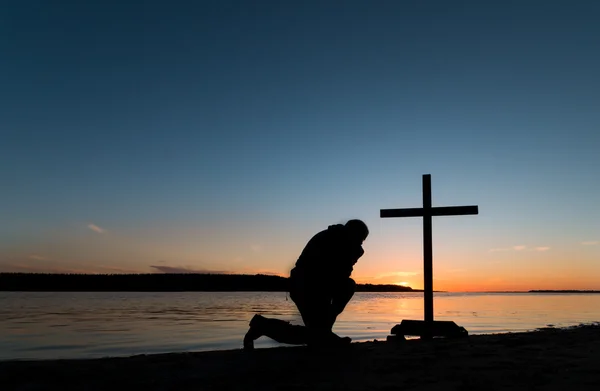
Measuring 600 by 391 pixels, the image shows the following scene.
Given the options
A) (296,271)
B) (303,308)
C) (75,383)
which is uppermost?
(296,271)

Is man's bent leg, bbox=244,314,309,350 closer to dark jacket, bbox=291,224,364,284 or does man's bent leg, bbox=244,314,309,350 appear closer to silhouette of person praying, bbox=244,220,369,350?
silhouette of person praying, bbox=244,220,369,350

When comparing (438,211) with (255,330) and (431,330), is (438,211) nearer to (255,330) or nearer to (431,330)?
(431,330)

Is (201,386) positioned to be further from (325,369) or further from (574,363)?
(574,363)

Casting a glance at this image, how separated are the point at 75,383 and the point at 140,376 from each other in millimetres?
639

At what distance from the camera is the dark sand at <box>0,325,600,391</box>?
15.3ft

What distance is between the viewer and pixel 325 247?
726 cm

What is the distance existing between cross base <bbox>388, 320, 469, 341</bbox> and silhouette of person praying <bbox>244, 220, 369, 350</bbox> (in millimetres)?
2586

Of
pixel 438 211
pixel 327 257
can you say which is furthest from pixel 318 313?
pixel 438 211

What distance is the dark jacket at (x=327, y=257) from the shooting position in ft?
23.8

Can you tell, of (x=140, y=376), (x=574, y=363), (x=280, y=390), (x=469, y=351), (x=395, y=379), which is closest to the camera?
(x=280, y=390)

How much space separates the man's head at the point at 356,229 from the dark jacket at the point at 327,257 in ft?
0.20

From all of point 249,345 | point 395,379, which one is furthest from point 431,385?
point 249,345

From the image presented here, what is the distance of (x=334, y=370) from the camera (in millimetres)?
5461

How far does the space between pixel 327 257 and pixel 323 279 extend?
0.32m
